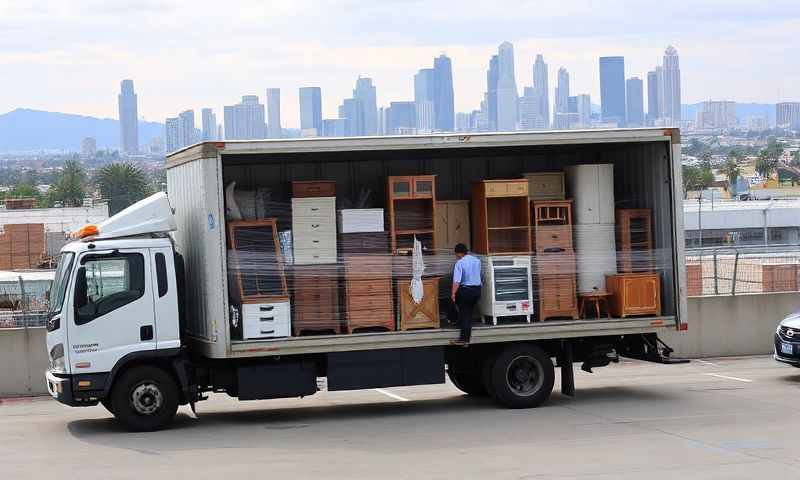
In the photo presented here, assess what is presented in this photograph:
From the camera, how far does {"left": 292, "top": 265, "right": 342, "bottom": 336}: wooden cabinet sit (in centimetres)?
1409

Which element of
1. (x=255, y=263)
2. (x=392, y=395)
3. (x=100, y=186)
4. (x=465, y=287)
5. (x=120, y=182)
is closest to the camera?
(x=255, y=263)

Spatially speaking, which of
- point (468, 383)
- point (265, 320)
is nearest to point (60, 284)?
point (265, 320)

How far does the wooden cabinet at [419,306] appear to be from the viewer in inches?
566

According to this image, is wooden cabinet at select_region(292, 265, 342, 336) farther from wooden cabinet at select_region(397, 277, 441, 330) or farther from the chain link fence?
the chain link fence

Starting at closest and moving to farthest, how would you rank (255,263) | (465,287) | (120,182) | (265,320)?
(265,320) → (255,263) → (465,287) → (120,182)

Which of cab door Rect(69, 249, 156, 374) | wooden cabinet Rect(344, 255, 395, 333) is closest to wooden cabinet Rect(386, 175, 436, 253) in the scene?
wooden cabinet Rect(344, 255, 395, 333)

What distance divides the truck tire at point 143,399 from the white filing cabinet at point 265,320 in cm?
113

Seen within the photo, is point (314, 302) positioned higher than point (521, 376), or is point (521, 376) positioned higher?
point (314, 302)

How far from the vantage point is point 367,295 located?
1428 centimetres

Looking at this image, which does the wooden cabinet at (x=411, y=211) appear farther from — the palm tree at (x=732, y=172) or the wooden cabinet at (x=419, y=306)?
the palm tree at (x=732, y=172)

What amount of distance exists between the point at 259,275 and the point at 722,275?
31.6 ft

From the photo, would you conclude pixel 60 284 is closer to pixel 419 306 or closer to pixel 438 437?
pixel 419 306

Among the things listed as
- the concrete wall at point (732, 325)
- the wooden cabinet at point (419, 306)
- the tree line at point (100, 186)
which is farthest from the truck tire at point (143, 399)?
the tree line at point (100, 186)

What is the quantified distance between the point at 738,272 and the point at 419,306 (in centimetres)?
807
